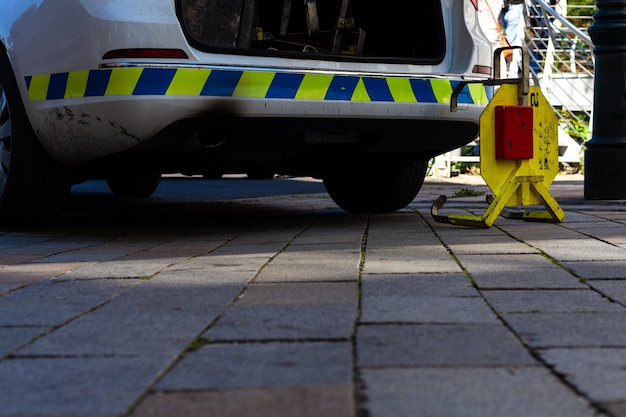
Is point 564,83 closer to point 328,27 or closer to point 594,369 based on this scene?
point 328,27

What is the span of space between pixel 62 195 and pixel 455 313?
9.96ft

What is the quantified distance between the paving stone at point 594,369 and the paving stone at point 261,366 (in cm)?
42

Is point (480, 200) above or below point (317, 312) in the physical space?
below

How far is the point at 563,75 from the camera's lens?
47.8ft

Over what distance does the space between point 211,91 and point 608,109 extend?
12.4 feet

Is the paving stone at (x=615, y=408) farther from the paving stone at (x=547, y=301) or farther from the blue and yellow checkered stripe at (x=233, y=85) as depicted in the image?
the blue and yellow checkered stripe at (x=233, y=85)

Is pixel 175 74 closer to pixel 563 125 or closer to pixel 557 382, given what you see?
pixel 557 382

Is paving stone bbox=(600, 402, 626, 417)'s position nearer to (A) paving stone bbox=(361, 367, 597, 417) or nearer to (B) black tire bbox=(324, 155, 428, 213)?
(A) paving stone bbox=(361, 367, 597, 417)

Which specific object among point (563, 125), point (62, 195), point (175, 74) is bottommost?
point (563, 125)

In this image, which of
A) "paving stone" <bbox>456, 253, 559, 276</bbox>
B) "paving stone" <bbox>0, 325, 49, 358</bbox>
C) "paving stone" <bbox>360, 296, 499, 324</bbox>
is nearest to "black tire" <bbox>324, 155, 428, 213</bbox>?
"paving stone" <bbox>456, 253, 559, 276</bbox>

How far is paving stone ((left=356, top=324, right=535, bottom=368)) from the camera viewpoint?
6.79ft

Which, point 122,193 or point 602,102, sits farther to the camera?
point 122,193

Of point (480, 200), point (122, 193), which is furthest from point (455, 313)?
point (122, 193)

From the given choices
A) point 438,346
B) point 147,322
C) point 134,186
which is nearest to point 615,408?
point 438,346
